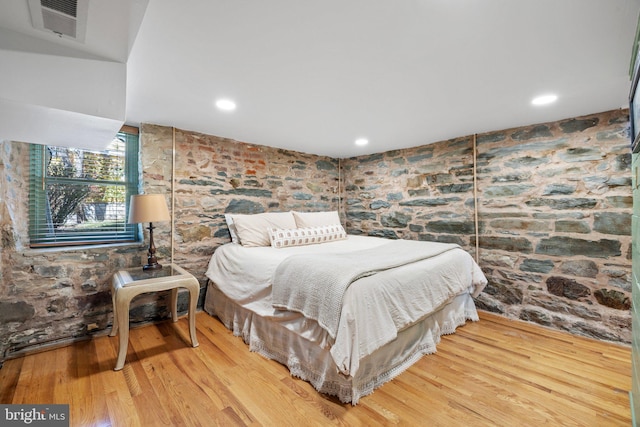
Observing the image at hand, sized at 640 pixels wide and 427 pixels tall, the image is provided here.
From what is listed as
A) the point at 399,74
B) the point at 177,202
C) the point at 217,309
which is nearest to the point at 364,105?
the point at 399,74

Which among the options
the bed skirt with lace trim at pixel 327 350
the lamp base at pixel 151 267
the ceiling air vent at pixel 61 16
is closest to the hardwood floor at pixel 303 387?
the bed skirt with lace trim at pixel 327 350

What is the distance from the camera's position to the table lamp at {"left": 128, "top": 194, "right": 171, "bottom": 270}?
7.44 feet

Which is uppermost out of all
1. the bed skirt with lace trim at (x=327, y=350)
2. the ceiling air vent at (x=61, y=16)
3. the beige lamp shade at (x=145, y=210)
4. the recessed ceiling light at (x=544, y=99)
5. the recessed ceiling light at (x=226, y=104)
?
the recessed ceiling light at (x=226, y=104)

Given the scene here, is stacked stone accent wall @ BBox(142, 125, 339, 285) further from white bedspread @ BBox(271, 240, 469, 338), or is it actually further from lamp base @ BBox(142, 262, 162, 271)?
white bedspread @ BBox(271, 240, 469, 338)

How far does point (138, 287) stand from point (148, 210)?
703mm

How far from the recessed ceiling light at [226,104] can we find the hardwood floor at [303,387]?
6.57ft

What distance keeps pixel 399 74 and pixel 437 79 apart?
28 centimetres

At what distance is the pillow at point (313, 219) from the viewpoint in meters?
3.34

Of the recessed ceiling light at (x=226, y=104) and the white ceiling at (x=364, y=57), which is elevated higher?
the recessed ceiling light at (x=226, y=104)

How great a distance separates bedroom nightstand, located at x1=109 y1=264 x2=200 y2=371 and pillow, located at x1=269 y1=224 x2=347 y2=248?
93 centimetres

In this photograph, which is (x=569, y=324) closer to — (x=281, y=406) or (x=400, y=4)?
(x=281, y=406)

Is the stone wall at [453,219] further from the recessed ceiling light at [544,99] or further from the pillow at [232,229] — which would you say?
the recessed ceiling light at [544,99]

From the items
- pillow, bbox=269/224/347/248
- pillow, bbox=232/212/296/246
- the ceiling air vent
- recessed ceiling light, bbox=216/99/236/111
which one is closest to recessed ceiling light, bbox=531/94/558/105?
pillow, bbox=269/224/347/248

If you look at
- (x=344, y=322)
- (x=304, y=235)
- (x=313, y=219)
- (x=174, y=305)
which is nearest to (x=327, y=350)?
(x=344, y=322)
